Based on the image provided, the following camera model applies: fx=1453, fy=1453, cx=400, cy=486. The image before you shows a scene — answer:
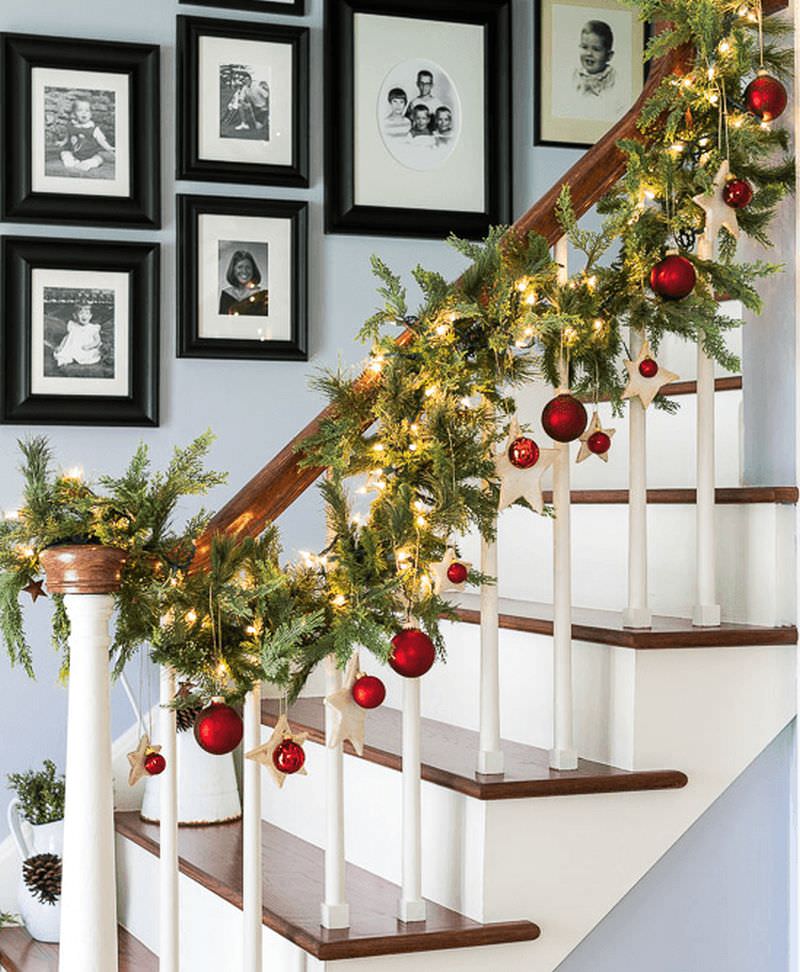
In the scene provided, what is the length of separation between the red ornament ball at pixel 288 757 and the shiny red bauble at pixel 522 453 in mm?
495

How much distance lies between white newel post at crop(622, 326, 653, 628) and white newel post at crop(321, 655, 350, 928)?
0.50m

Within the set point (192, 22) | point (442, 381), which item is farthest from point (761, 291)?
point (192, 22)

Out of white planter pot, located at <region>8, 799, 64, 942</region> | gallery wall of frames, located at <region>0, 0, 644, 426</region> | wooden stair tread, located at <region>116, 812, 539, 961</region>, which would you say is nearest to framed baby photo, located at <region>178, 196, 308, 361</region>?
gallery wall of frames, located at <region>0, 0, 644, 426</region>

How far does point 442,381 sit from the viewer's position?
200 cm

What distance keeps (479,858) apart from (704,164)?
108cm

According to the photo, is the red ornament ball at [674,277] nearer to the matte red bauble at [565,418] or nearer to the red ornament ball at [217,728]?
the matte red bauble at [565,418]

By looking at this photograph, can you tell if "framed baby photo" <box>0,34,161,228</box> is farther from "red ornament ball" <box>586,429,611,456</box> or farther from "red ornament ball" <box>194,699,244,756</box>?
"red ornament ball" <box>194,699,244,756</box>

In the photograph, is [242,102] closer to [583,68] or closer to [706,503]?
[583,68]

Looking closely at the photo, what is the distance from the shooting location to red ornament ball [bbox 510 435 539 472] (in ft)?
6.55

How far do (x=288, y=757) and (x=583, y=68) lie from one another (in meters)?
2.46

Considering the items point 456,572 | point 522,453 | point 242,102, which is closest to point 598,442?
point 522,453

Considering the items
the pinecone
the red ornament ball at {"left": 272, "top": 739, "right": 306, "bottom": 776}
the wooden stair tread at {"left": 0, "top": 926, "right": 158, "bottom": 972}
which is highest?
the red ornament ball at {"left": 272, "top": 739, "right": 306, "bottom": 776}

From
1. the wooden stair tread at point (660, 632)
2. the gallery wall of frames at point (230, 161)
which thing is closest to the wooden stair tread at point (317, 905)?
the wooden stair tread at point (660, 632)

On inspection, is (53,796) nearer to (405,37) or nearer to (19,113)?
(19,113)
